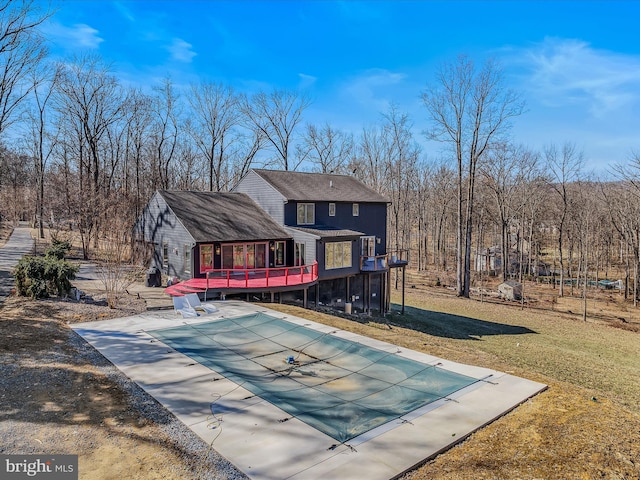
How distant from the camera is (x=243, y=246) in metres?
19.2

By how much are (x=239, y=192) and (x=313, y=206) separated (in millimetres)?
4527

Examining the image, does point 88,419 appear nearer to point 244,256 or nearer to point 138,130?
point 244,256

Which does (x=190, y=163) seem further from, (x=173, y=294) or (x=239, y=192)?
(x=173, y=294)

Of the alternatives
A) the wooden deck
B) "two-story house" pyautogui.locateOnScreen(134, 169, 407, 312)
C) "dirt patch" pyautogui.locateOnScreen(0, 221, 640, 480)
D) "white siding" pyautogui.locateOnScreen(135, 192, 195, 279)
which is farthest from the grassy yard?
"white siding" pyautogui.locateOnScreen(135, 192, 195, 279)

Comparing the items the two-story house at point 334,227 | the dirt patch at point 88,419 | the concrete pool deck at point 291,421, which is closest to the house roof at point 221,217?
the two-story house at point 334,227

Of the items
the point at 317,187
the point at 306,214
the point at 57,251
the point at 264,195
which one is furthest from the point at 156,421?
the point at 317,187

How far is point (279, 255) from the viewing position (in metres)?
20.5

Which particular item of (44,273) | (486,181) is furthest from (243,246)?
(486,181)

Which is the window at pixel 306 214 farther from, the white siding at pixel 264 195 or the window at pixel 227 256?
the window at pixel 227 256

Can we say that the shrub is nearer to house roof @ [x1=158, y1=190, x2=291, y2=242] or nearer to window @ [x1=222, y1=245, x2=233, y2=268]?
house roof @ [x1=158, y1=190, x2=291, y2=242]

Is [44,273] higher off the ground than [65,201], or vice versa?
[65,201]

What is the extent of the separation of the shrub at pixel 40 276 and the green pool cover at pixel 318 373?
4919 millimetres

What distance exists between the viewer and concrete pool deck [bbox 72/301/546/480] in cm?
573

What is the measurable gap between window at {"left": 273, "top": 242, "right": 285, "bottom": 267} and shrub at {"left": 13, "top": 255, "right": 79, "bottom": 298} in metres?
8.85
